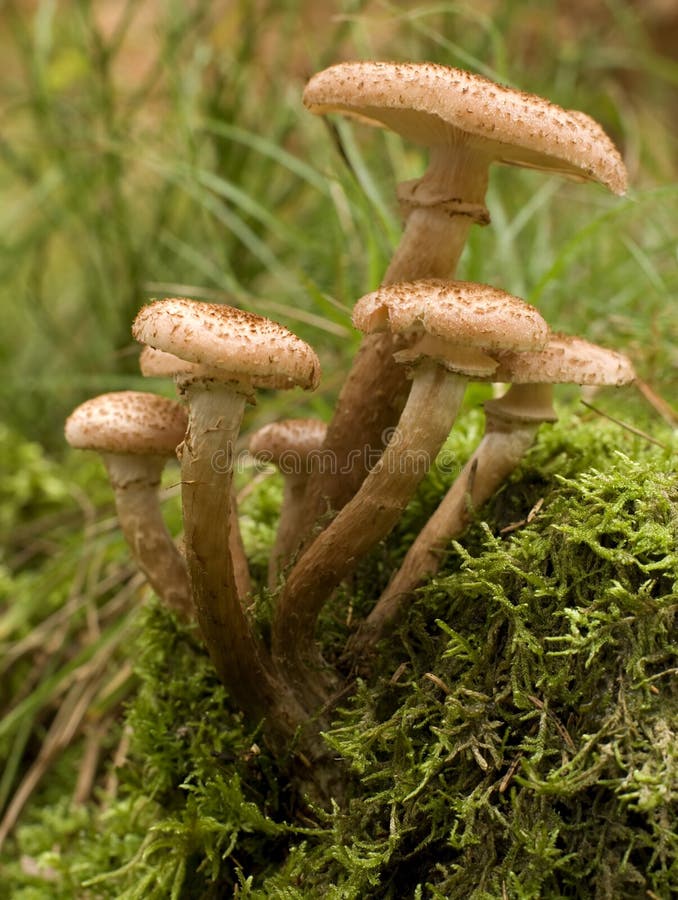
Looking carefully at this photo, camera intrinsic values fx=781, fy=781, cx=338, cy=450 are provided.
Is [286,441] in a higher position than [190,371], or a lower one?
lower

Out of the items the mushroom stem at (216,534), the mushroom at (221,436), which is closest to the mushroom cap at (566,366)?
A: the mushroom at (221,436)

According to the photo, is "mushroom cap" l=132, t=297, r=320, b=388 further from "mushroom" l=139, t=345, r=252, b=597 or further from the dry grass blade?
the dry grass blade

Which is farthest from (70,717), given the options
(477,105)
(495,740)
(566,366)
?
(477,105)

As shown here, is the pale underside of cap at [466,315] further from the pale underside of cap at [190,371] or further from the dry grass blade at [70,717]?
the dry grass blade at [70,717]

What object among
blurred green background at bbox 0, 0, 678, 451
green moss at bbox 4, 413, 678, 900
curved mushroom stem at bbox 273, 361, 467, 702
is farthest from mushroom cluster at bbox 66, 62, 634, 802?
blurred green background at bbox 0, 0, 678, 451

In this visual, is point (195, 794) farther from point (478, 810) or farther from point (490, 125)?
point (490, 125)

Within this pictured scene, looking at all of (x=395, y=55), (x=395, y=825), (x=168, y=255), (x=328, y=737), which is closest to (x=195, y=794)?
(x=328, y=737)

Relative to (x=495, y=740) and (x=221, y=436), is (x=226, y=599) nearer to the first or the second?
(x=221, y=436)
